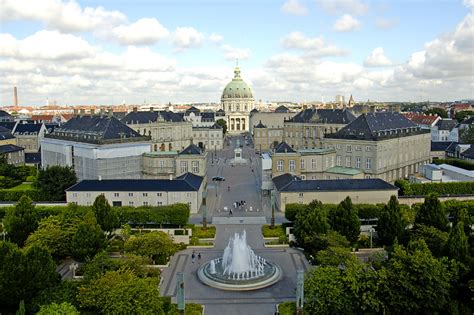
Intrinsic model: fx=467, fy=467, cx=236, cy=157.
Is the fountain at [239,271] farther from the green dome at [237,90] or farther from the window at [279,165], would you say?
the green dome at [237,90]

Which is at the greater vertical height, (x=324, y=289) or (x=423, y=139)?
(x=423, y=139)

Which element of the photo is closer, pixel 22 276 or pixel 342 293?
pixel 342 293

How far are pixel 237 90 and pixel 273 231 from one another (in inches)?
5623

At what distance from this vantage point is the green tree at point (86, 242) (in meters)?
37.3

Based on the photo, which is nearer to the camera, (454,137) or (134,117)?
(134,117)

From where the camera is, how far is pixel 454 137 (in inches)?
4515

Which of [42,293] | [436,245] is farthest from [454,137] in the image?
[42,293]

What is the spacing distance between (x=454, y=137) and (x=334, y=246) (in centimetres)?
9121

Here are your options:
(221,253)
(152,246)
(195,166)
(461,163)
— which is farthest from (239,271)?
(461,163)

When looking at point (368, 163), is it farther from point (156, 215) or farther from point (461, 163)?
point (156, 215)

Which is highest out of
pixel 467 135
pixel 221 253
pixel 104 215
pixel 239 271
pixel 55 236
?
pixel 467 135

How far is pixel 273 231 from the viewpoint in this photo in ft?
159

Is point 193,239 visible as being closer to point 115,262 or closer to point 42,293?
point 115,262

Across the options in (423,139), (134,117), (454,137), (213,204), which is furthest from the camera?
(454,137)
